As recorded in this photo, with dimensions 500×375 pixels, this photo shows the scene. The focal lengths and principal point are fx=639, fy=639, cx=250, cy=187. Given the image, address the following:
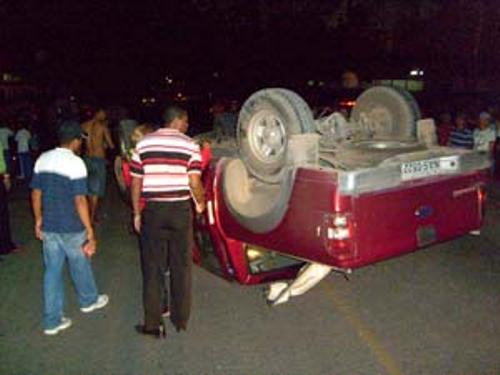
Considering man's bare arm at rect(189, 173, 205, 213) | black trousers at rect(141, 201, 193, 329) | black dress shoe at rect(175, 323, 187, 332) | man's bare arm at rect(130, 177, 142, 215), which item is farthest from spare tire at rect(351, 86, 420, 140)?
black dress shoe at rect(175, 323, 187, 332)

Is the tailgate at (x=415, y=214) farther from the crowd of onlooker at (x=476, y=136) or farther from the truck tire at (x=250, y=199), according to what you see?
the crowd of onlooker at (x=476, y=136)

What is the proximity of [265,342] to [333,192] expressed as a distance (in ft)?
4.46

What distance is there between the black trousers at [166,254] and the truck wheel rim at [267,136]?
0.82 meters

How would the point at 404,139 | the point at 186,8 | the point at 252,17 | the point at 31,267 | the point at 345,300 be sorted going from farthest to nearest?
1. the point at 186,8
2. the point at 252,17
3. the point at 31,267
4. the point at 404,139
5. the point at 345,300

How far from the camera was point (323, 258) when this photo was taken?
15.7 ft

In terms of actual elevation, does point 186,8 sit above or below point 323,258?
above

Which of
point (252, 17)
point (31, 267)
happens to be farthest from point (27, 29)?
point (31, 267)

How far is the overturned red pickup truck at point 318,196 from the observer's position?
4.71 meters

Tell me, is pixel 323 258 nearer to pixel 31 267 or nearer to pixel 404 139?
pixel 404 139

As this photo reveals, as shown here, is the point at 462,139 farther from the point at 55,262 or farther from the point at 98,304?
the point at 55,262

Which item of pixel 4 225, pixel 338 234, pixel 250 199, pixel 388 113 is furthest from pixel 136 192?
pixel 4 225

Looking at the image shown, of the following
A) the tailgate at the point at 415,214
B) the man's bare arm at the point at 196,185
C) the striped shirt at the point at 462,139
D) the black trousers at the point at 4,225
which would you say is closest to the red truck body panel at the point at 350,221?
the tailgate at the point at 415,214

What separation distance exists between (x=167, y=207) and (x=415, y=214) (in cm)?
196

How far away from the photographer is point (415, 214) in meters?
5.07
